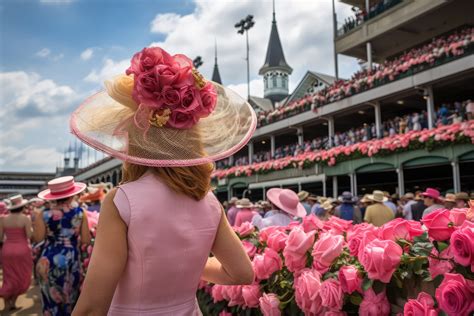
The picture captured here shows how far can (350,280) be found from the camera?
2.03 metres

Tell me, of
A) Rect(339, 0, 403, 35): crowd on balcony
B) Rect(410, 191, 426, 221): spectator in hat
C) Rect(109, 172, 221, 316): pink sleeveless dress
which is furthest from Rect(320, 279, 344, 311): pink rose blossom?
Rect(339, 0, 403, 35): crowd on balcony

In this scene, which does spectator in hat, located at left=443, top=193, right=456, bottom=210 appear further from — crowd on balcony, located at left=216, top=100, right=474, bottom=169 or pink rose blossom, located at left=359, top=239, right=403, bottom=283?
pink rose blossom, located at left=359, top=239, right=403, bottom=283

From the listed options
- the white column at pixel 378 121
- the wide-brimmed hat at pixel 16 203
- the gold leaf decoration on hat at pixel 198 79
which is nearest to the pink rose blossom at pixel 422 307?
the gold leaf decoration on hat at pixel 198 79

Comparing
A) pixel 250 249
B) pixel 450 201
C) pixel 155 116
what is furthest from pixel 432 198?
pixel 155 116

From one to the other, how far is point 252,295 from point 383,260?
3.59ft

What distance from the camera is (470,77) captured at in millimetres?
16578

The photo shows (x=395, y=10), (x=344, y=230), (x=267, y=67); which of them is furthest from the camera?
(x=267, y=67)

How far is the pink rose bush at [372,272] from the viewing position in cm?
159

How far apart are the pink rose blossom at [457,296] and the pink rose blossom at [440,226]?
23 cm

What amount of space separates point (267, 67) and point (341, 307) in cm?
6240

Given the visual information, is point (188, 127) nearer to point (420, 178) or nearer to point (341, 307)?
point (341, 307)

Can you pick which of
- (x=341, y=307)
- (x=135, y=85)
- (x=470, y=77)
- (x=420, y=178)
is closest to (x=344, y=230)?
(x=341, y=307)

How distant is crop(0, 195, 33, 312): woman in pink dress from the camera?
7246mm

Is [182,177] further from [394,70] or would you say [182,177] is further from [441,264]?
[394,70]
